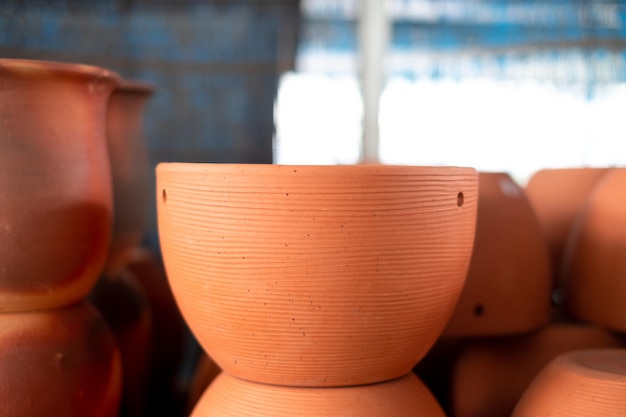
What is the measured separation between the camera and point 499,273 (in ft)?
3.76

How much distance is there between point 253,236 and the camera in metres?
0.84

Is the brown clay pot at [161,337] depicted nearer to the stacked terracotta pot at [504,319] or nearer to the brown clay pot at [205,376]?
the brown clay pot at [205,376]

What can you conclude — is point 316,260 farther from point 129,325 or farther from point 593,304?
point 129,325

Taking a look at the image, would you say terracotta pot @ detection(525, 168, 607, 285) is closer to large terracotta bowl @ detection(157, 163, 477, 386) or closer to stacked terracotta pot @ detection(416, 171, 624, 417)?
stacked terracotta pot @ detection(416, 171, 624, 417)

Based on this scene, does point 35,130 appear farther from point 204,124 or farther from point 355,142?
point 355,142

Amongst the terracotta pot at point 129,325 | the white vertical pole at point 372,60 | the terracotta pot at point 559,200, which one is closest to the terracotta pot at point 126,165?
the terracotta pot at point 129,325

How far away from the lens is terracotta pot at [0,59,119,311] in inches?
39.8

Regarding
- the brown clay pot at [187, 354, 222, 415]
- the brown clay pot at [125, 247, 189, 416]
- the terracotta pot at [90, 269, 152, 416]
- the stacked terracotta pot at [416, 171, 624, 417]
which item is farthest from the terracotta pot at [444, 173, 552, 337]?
the brown clay pot at [125, 247, 189, 416]

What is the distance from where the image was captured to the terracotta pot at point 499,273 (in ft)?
3.77

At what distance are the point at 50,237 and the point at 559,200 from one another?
879 mm

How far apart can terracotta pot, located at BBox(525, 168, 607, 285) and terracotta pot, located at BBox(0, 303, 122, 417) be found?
79 cm

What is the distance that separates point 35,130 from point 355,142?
148cm

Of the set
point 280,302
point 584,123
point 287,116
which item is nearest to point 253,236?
point 280,302

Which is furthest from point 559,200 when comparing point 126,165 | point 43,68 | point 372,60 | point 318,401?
point 372,60
